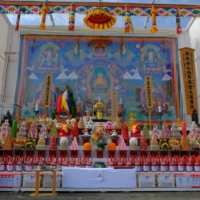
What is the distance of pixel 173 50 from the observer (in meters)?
10.5

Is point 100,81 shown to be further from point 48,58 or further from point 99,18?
point 99,18

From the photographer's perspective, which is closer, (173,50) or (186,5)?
(186,5)

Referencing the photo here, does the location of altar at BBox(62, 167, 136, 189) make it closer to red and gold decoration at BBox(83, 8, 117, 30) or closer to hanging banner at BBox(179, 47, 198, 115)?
red and gold decoration at BBox(83, 8, 117, 30)

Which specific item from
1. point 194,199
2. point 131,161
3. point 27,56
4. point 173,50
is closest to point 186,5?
point 173,50

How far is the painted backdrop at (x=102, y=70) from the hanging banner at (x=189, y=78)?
0.65m

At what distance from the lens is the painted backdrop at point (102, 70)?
32.5 ft

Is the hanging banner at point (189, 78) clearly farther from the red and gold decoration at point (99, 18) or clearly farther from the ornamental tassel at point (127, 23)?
the red and gold decoration at point (99, 18)

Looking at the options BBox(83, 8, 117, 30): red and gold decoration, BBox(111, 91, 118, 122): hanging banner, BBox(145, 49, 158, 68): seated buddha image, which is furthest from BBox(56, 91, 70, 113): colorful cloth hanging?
BBox(145, 49, 158, 68): seated buddha image

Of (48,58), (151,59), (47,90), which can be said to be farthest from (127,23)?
(48,58)

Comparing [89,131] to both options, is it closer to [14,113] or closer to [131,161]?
[131,161]

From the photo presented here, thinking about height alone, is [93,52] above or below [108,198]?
above

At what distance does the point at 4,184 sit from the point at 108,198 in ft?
6.01

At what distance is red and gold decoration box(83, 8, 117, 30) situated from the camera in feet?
19.9

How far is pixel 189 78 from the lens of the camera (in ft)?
31.3
